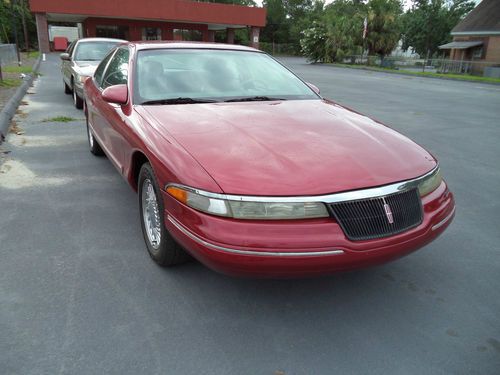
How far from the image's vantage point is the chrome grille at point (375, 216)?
2387mm

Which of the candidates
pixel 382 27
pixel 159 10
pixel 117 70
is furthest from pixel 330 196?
pixel 382 27

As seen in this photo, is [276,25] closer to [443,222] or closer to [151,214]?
[151,214]

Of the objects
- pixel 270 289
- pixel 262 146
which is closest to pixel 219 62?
pixel 262 146

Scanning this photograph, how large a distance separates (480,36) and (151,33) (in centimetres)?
2935

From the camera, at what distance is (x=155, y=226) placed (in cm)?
324

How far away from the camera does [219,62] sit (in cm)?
418

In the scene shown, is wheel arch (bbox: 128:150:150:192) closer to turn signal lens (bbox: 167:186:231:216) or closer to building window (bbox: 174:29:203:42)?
turn signal lens (bbox: 167:186:231:216)

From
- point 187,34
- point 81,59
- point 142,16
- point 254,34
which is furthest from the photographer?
point 187,34

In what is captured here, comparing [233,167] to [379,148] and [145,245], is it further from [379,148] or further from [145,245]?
[145,245]

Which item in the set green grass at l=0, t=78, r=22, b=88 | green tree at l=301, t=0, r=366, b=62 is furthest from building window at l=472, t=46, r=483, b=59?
green grass at l=0, t=78, r=22, b=88

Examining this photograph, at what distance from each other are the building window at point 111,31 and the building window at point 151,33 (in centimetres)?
153

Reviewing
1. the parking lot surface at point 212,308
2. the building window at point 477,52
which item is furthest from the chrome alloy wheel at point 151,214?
the building window at point 477,52

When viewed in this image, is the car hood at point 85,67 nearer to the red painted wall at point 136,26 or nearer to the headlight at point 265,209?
the headlight at point 265,209

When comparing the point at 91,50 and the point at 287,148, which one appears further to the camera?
the point at 91,50
